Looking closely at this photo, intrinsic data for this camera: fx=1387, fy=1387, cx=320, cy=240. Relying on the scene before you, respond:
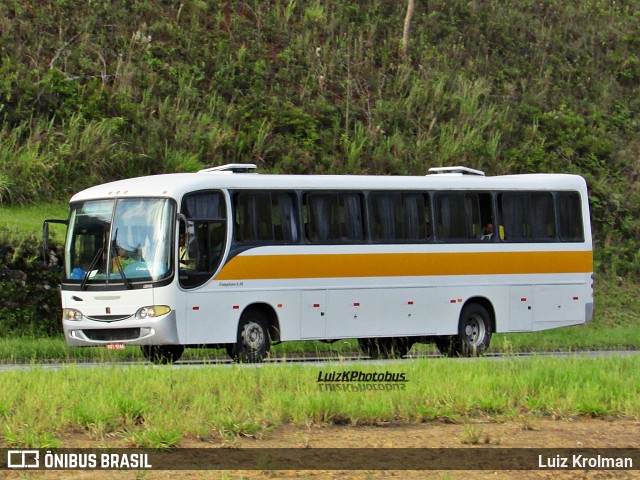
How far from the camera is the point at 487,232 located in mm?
26719

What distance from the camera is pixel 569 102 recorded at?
4753 cm

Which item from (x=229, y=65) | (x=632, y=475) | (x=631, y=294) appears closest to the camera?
(x=632, y=475)

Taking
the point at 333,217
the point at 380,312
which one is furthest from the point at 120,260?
the point at 380,312

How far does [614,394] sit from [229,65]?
26.9 meters

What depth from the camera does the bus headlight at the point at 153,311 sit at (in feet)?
71.3

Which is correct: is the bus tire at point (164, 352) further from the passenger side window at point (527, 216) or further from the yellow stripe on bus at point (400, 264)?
the passenger side window at point (527, 216)

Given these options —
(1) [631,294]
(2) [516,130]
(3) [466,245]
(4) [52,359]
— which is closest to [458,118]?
(2) [516,130]

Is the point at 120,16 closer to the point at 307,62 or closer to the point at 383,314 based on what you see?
the point at 307,62

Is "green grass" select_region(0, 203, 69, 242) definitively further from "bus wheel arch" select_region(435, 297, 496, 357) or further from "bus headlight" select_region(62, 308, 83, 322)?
"bus wheel arch" select_region(435, 297, 496, 357)

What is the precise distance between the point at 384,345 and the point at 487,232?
2.95 meters

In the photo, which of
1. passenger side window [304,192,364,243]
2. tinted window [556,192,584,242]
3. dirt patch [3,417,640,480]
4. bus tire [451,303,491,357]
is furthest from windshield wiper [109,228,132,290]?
tinted window [556,192,584,242]

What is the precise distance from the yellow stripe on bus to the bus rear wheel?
1622 mm

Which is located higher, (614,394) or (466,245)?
(466,245)

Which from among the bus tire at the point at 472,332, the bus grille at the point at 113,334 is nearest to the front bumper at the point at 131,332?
the bus grille at the point at 113,334
